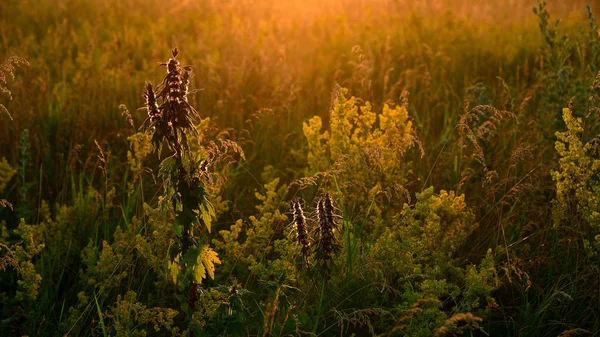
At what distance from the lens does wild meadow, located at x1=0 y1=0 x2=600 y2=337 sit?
2.46 metres

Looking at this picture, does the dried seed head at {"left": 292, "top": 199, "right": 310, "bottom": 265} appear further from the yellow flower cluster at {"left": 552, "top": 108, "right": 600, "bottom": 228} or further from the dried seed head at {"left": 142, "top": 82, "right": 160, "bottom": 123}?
the yellow flower cluster at {"left": 552, "top": 108, "right": 600, "bottom": 228}

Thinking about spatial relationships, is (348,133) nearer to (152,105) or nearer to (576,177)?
(576,177)

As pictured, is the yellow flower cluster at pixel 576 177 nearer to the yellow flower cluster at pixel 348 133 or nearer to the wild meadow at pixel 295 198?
the wild meadow at pixel 295 198

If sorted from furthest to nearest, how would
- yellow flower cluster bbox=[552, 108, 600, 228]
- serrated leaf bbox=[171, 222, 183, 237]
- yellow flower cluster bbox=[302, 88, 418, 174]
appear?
1. yellow flower cluster bbox=[302, 88, 418, 174]
2. yellow flower cluster bbox=[552, 108, 600, 228]
3. serrated leaf bbox=[171, 222, 183, 237]

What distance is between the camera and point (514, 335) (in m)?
2.71

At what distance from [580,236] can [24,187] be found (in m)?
2.70

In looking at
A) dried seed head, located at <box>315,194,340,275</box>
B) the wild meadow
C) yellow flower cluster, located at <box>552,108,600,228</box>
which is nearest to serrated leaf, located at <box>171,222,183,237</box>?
the wild meadow

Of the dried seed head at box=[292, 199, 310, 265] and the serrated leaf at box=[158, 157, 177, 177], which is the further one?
the dried seed head at box=[292, 199, 310, 265]

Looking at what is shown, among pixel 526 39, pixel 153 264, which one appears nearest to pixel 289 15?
pixel 526 39

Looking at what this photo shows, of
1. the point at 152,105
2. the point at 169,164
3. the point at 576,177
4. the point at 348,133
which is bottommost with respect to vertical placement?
the point at 576,177

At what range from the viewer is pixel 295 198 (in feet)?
8.13

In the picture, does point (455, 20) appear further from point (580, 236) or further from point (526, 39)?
point (580, 236)

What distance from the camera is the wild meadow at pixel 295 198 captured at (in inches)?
96.7

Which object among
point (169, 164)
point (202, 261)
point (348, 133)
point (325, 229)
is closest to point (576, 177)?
point (348, 133)
